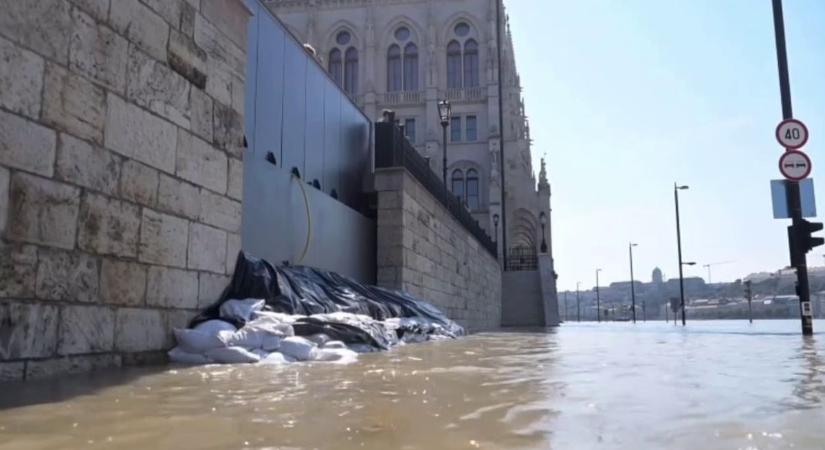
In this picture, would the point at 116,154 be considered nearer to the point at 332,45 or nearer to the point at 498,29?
the point at 498,29

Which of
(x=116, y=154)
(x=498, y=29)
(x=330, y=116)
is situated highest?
(x=498, y=29)

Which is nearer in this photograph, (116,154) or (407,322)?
(116,154)

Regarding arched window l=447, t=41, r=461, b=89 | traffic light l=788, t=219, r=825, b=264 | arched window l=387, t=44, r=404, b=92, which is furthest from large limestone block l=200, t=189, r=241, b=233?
arched window l=387, t=44, r=404, b=92

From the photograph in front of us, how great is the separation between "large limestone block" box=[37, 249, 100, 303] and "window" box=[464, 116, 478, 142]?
152ft

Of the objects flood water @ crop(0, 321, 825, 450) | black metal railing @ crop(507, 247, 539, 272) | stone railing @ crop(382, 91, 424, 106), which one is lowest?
flood water @ crop(0, 321, 825, 450)

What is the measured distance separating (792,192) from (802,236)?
2.49 ft

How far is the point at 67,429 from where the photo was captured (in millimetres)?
2291

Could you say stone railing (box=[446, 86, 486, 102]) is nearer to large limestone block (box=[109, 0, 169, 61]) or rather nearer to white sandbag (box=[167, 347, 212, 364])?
large limestone block (box=[109, 0, 169, 61])

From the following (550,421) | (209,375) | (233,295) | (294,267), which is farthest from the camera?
(294,267)

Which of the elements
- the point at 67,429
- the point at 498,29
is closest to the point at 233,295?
the point at 67,429

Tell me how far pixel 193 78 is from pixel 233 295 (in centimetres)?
193

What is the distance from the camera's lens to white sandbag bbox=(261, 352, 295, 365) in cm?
502

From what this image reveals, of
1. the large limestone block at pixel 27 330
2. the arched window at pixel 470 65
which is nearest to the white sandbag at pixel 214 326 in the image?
the large limestone block at pixel 27 330

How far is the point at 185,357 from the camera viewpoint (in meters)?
4.91
